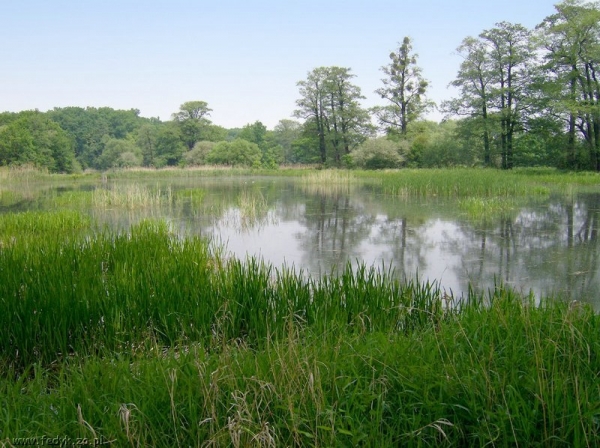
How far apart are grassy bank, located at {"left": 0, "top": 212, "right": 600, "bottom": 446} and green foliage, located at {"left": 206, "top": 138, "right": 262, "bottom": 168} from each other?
42290 millimetres

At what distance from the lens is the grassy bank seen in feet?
6.10

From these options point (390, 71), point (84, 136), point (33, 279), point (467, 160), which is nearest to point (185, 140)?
point (84, 136)

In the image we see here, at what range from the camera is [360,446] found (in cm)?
180

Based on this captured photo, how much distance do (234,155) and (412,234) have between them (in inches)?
1509

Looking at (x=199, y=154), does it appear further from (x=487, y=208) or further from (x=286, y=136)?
(x=487, y=208)

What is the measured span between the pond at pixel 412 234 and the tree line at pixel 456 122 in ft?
40.7

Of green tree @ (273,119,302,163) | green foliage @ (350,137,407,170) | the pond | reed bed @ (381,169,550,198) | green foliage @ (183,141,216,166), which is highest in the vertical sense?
green tree @ (273,119,302,163)

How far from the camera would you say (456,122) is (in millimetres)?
30875

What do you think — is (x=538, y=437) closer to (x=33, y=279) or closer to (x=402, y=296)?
(x=402, y=296)

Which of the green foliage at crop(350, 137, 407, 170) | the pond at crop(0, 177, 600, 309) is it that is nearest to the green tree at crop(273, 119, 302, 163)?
the green foliage at crop(350, 137, 407, 170)

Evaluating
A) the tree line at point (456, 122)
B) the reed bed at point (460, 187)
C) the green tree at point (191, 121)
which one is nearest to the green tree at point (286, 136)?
the tree line at point (456, 122)

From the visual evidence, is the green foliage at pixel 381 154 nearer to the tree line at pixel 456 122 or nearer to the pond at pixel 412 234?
the tree line at pixel 456 122

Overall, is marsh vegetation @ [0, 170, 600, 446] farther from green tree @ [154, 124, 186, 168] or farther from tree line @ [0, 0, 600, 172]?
green tree @ [154, 124, 186, 168]

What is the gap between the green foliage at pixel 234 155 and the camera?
45906 millimetres
